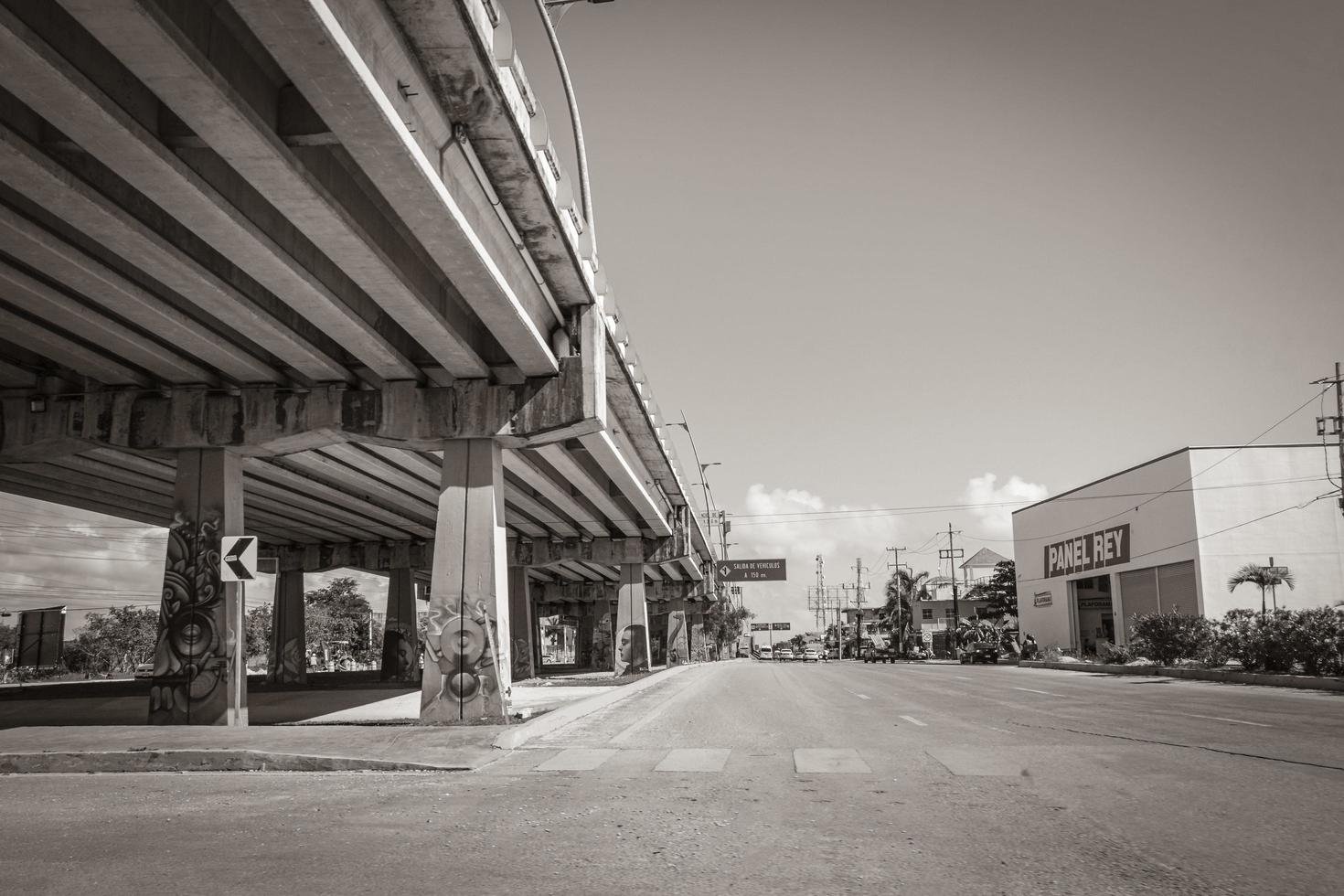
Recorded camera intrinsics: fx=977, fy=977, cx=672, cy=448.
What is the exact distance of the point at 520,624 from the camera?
43.2 metres

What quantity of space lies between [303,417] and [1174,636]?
33.6 metres

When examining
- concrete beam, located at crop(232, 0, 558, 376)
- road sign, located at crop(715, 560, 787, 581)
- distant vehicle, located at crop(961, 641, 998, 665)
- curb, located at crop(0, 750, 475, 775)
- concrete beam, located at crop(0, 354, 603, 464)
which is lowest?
distant vehicle, located at crop(961, 641, 998, 665)

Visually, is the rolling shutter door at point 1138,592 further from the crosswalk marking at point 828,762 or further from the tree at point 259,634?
the tree at point 259,634

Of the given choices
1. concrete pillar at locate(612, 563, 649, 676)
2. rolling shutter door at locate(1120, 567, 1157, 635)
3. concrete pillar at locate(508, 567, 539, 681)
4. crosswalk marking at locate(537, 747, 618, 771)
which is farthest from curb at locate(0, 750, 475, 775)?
rolling shutter door at locate(1120, 567, 1157, 635)

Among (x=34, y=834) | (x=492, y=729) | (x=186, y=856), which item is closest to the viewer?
(x=186, y=856)

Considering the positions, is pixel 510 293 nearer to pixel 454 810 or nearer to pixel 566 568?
pixel 454 810

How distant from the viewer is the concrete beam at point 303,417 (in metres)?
17.0

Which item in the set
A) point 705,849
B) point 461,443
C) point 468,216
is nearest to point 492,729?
point 461,443

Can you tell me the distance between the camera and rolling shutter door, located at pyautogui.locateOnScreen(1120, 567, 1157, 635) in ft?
178

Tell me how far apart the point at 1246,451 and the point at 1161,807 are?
167 feet

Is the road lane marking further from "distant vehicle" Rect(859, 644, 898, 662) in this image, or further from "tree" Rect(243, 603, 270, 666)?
"tree" Rect(243, 603, 270, 666)

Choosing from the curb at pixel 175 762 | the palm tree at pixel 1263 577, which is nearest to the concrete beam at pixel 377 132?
the curb at pixel 175 762

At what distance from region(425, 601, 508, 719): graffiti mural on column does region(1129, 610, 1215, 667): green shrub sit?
30334mm

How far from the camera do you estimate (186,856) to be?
6070 mm
